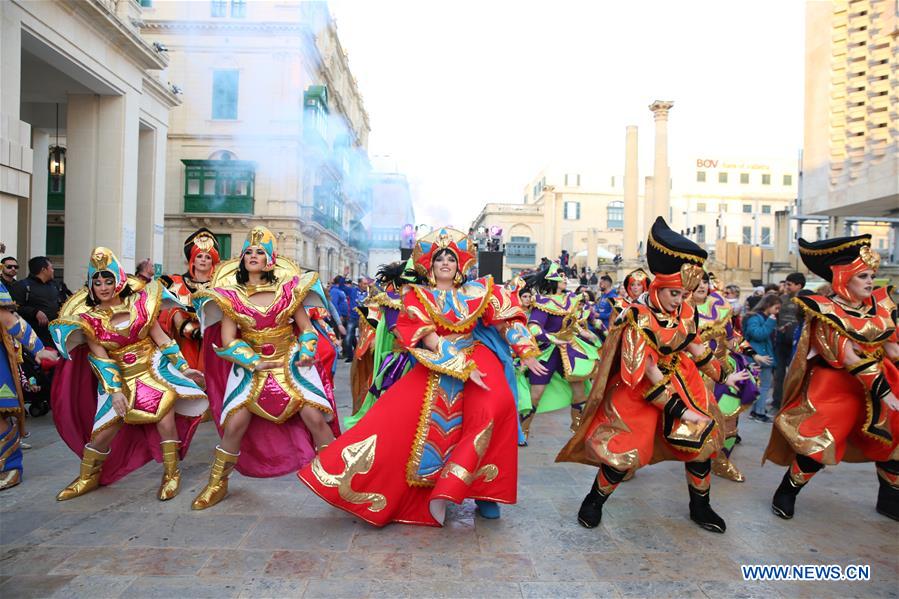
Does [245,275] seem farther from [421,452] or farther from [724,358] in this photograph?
[724,358]

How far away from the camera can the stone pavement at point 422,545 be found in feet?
10.6

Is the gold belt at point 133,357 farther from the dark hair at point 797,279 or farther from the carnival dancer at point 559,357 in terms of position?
the dark hair at point 797,279

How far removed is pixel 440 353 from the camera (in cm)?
392

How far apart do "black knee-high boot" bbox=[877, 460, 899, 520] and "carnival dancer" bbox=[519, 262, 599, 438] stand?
2.68 m

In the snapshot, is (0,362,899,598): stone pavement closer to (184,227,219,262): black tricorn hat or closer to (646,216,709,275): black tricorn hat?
(646,216,709,275): black tricorn hat

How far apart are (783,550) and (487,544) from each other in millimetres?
1879

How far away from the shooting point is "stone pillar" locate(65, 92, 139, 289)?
44.1ft

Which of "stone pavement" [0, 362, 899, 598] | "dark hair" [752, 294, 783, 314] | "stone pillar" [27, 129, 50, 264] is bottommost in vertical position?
"stone pavement" [0, 362, 899, 598]

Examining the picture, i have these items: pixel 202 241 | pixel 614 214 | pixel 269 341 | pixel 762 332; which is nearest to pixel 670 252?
pixel 269 341

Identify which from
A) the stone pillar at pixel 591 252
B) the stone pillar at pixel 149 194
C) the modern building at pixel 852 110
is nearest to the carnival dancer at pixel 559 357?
the stone pillar at pixel 149 194

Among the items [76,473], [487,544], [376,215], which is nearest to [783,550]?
A: [487,544]

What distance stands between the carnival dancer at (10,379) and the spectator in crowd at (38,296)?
107 inches

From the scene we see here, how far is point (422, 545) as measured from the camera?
12.3ft

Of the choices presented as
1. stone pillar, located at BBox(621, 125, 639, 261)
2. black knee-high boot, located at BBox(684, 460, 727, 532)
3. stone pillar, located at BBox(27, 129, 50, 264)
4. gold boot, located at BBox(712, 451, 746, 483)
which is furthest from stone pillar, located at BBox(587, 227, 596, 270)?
black knee-high boot, located at BBox(684, 460, 727, 532)
